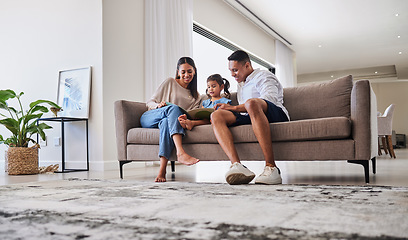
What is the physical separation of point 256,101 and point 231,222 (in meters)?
1.25

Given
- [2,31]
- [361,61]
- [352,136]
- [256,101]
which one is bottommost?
[352,136]

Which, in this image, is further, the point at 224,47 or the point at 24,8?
the point at 224,47

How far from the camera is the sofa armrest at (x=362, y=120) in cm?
208

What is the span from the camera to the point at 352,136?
2.14 meters

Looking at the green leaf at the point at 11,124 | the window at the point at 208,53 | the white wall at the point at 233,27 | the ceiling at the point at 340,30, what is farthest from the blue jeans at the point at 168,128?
the ceiling at the point at 340,30

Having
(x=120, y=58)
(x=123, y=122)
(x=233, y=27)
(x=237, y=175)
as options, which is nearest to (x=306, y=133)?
(x=237, y=175)

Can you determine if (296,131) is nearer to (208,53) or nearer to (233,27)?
(208,53)

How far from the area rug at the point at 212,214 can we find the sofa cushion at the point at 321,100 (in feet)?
3.65

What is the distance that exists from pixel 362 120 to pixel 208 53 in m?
4.26

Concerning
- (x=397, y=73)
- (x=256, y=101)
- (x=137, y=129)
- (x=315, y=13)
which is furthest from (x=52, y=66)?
(x=397, y=73)

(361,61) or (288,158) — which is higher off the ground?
(361,61)

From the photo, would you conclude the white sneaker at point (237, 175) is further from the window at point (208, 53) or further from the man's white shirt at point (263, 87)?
the window at point (208, 53)

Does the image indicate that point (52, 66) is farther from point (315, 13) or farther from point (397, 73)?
point (397, 73)

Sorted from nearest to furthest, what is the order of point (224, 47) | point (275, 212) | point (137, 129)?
point (275, 212)
point (137, 129)
point (224, 47)
